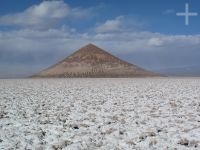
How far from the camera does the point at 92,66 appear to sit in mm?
89875

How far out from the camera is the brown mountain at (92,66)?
8600cm

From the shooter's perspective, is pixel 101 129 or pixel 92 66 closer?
pixel 101 129

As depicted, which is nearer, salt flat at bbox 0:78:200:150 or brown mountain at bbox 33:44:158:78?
salt flat at bbox 0:78:200:150

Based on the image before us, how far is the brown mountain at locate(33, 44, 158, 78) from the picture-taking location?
86000 millimetres

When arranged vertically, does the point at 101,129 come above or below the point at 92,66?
below

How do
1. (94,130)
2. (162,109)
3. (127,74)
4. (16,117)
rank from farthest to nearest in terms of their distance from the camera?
(127,74)
(162,109)
(16,117)
(94,130)

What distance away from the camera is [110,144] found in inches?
253

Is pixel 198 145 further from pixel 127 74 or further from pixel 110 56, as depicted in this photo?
pixel 110 56

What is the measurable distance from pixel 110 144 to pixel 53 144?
93 cm

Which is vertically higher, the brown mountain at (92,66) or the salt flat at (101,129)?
the brown mountain at (92,66)

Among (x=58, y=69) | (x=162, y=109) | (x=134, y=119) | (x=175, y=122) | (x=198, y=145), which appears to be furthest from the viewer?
(x=58, y=69)

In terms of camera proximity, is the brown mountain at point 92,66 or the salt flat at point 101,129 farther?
the brown mountain at point 92,66

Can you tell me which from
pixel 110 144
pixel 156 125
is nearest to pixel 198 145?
pixel 110 144

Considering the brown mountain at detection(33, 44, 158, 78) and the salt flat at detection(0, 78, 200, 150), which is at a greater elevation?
the brown mountain at detection(33, 44, 158, 78)
